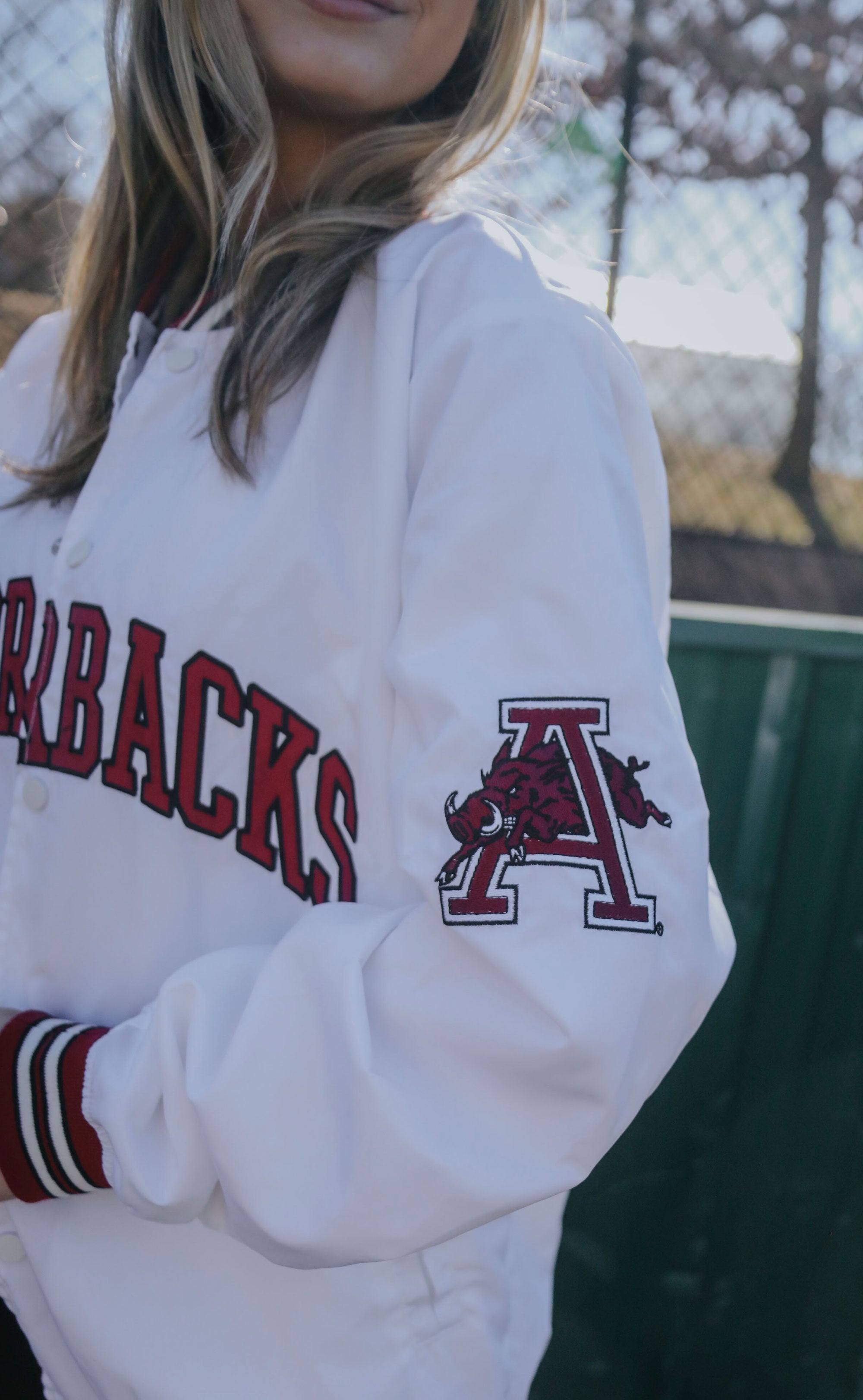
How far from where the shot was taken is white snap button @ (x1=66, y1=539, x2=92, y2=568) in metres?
1.01

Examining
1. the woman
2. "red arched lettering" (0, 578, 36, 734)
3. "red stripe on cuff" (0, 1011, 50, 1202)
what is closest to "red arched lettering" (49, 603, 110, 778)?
the woman

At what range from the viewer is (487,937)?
727 millimetres

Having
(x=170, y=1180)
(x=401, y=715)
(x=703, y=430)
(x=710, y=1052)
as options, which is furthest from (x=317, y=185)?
(x=703, y=430)

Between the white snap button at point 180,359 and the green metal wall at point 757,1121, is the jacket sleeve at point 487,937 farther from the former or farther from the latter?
the green metal wall at point 757,1121

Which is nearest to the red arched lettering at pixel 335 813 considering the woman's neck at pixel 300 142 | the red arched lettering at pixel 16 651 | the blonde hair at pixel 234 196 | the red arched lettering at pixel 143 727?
the red arched lettering at pixel 143 727

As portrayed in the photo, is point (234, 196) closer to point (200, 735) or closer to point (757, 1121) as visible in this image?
point (200, 735)

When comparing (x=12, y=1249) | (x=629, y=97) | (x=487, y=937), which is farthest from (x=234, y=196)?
(x=629, y=97)

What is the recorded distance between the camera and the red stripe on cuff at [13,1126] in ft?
2.85

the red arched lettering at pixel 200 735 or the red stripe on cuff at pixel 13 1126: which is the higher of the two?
the red arched lettering at pixel 200 735

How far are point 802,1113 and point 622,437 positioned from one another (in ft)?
4.31

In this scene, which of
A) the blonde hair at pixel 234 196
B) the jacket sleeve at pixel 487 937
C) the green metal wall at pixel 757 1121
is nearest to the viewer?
the jacket sleeve at pixel 487 937

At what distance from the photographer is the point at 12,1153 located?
0.88 meters

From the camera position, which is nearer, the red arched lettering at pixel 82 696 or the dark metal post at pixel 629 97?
the red arched lettering at pixel 82 696

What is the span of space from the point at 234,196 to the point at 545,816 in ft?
2.22
